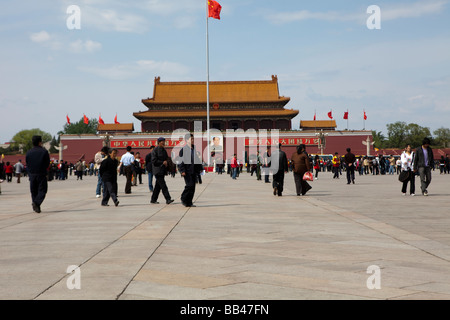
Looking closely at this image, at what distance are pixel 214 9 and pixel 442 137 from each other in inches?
2994

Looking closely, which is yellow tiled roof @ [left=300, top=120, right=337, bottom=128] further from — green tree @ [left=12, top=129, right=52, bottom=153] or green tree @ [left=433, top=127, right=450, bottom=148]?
green tree @ [left=12, top=129, right=52, bottom=153]

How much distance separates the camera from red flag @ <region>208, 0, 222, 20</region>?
1538 inches

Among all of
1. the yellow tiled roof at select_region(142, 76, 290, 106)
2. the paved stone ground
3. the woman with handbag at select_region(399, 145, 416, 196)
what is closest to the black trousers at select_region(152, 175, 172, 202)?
the paved stone ground

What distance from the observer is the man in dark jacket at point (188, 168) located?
11.9m

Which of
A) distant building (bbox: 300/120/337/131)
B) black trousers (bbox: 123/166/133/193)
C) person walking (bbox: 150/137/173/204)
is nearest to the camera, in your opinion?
person walking (bbox: 150/137/173/204)

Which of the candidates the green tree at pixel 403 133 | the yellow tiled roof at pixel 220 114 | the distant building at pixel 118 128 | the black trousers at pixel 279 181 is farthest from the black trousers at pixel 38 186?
the green tree at pixel 403 133

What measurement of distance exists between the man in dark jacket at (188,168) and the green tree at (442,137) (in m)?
94.9

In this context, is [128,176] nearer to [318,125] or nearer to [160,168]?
[160,168]

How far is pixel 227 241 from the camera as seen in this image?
21.9 feet

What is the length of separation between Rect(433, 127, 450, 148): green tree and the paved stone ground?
316 feet

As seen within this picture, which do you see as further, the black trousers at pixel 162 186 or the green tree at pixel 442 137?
the green tree at pixel 442 137

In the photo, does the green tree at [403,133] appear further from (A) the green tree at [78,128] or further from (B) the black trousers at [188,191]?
(B) the black trousers at [188,191]
